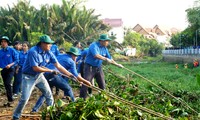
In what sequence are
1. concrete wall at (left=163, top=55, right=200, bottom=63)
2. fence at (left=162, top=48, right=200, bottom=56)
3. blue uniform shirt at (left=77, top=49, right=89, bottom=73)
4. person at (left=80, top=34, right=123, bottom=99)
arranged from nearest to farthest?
person at (left=80, top=34, right=123, bottom=99) → blue uniform shirt at (left=77, top=49, right=89, bottom=73) → fence at (left=162, top=48, right=200, bottom=56) → concrete wall at (left=163, top=55, right=200, bottom=63)

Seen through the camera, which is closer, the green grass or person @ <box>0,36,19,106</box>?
person @ <box>0,36,19,106</box>

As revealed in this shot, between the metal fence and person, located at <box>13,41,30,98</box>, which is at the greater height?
person, located at <box>13,41,30,98</box>

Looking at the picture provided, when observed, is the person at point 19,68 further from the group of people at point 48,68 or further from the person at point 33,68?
the person at point 33,68

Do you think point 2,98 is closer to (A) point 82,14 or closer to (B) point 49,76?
(B) point 49,76

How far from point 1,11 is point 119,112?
3040 cm

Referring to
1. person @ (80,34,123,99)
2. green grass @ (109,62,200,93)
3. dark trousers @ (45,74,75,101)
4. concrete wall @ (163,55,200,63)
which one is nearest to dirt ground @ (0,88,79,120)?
dark trousers @ (45,74,75,101)

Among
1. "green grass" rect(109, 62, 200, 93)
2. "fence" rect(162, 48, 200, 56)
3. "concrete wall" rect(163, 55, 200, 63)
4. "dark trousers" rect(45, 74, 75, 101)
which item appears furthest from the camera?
"concrete wall" rect(163, 55, 200, 63)

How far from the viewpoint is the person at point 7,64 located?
25.0 ft

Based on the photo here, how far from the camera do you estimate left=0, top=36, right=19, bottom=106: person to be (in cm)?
763

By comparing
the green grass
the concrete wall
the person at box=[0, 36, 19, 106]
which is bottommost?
the concrete wall

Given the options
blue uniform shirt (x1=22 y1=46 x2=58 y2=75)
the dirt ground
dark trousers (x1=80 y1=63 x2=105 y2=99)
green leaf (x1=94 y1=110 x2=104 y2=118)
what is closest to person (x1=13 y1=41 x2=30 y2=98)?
the dirt ground

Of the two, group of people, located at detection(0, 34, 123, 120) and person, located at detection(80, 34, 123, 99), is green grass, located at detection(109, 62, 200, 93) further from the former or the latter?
group of people, located at detection(0, 34, 123, 120)

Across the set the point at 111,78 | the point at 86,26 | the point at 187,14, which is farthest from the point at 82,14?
the point at 111,78

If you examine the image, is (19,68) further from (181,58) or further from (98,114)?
(181,58)
